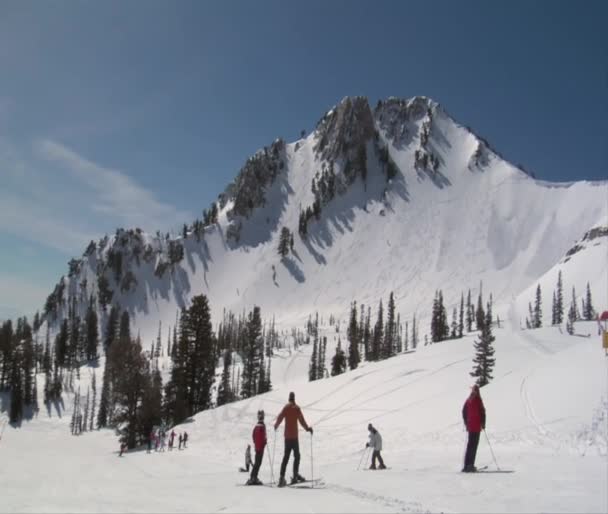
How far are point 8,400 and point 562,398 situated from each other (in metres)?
115

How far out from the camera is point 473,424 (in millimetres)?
11930

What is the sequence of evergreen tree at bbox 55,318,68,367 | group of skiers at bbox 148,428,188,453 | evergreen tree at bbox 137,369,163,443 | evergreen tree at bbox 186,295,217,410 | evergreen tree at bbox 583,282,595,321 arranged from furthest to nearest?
evergreen tree at bbox 55,318,68,367 → evergreen tree at bbox 583,282,595,321 → evergreen tree at bbox 186,295,217,410 → evergreen tree at bbox 137,369,163,443 → group of skiers at bbox 148,428,188,453

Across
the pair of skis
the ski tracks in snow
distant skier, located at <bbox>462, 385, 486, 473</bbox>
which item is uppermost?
distant skier, located at <bbox>462, 385, 486, 473</bbox>

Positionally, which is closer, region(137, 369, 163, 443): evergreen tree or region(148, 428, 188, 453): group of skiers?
region(148, 428, 188, 453): group of skiers

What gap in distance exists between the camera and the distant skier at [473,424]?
37.8 ft

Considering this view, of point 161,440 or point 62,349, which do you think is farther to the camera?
point 62,349

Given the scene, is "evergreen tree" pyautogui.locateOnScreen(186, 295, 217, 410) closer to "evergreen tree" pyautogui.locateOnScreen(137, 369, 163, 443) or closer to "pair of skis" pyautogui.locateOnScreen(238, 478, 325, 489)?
"evergreen tree" pyautogui.locateOnScreen(137, 369, 163, 443)

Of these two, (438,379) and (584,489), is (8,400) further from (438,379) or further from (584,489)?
(584,489)

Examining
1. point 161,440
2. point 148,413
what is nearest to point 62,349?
point 148,413

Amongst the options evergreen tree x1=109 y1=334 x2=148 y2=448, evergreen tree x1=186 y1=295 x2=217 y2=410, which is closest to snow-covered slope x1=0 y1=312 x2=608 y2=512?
evergreen tree x1=109 y1=334 x2=148 y2=448

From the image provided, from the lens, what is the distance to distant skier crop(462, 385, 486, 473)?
1151cm

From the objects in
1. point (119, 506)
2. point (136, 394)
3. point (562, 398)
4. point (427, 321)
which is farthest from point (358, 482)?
point (427, 321)

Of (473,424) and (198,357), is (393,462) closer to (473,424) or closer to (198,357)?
(473,424)

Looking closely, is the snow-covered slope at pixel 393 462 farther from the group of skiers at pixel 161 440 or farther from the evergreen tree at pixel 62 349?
the evergreen tree at pixel 62 349
